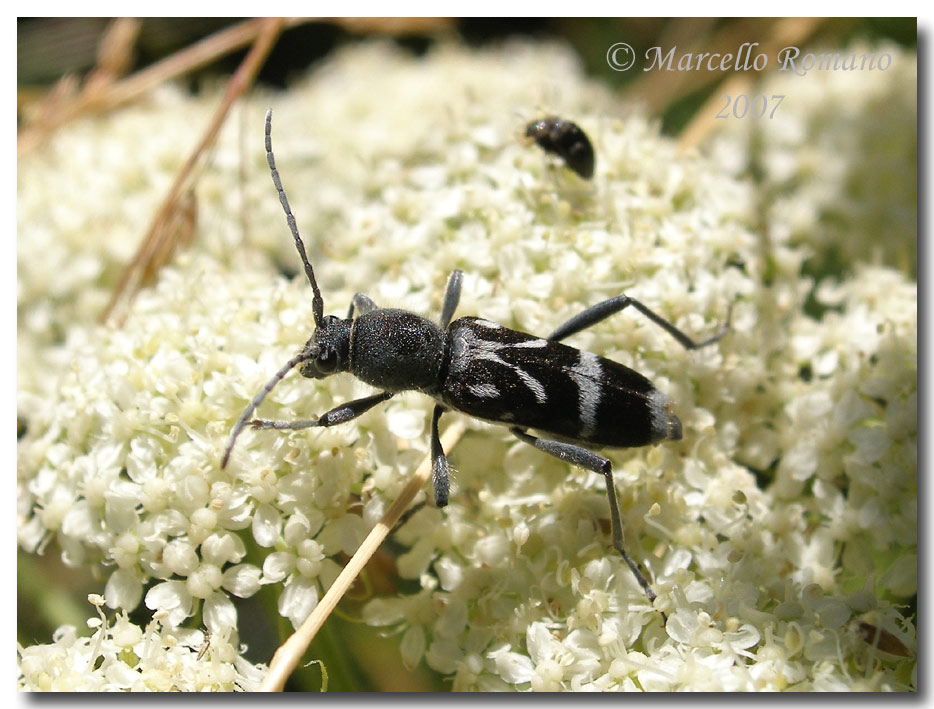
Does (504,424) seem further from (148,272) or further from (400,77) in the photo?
(400,77)

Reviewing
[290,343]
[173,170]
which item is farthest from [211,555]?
[173,170]

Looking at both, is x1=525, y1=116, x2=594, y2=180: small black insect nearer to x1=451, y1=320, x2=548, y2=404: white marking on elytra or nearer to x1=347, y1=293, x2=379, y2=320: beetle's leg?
x1=451, y1=320, x2=548, y2=404: white marking on elytra

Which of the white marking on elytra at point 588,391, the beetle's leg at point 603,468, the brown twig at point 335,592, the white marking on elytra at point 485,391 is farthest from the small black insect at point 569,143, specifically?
the brown twig at point 335,592

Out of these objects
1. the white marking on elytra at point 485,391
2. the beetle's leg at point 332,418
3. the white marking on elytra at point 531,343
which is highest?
the white marking on elytra at point 531,343

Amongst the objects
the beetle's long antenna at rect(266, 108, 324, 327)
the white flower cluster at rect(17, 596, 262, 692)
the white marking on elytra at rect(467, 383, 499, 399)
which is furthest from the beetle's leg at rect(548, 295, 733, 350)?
the white flower cluster at rect(17, 596, 262, 692)

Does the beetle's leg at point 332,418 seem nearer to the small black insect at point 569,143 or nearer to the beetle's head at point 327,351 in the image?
the beetle's head at point 327,351

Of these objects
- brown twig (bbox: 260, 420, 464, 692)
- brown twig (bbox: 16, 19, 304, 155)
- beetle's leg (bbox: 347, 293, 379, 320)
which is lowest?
brown twig (bbox: 260, 420, 464, 692)
